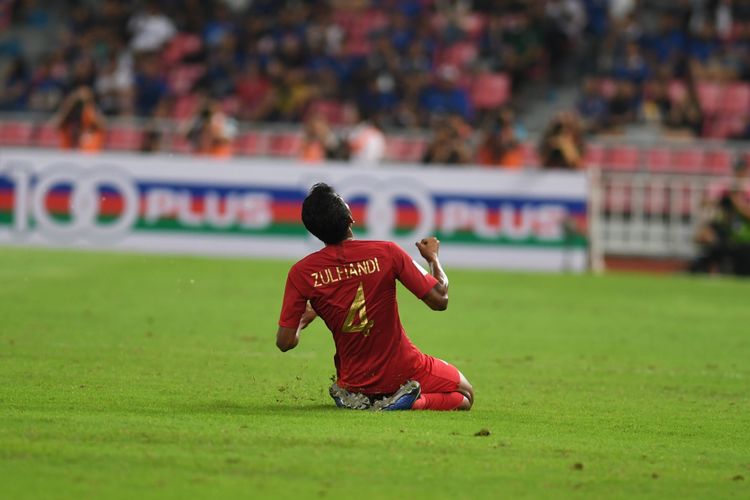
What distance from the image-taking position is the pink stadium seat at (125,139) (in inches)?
1113

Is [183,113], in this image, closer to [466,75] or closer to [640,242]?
[466,75]

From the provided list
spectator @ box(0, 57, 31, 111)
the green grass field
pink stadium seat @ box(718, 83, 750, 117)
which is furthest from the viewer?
spectator @ box(0, 57, 31, 111)

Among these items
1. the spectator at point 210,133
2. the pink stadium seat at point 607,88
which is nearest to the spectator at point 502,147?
the pink stadium seat at point 607,88

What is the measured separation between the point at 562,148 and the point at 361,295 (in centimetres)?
1484

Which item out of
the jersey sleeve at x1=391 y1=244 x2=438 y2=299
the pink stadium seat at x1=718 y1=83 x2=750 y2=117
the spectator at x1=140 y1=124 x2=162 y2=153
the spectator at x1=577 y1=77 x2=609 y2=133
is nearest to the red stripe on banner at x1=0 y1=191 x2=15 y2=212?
the spectator at x1=140 y1=124 x2=162 y2=153

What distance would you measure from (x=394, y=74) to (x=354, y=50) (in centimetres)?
215

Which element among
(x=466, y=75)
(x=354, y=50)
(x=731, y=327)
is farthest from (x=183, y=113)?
(x=731, y=327)

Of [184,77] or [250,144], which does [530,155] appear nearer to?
[250,144]

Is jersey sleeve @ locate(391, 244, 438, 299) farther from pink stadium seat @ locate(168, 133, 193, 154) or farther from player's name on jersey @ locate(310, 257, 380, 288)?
pink stadium seat @ locate(168, 133, 193, 154)

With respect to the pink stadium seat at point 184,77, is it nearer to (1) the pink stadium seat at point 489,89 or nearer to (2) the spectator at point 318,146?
(1) the pink stadium seat at point 489,89

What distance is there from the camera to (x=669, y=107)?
27.0 meters

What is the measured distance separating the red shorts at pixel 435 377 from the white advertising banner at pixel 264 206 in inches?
529

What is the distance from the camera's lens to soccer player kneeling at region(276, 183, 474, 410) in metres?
8.52

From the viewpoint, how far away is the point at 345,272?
865 centimetres
